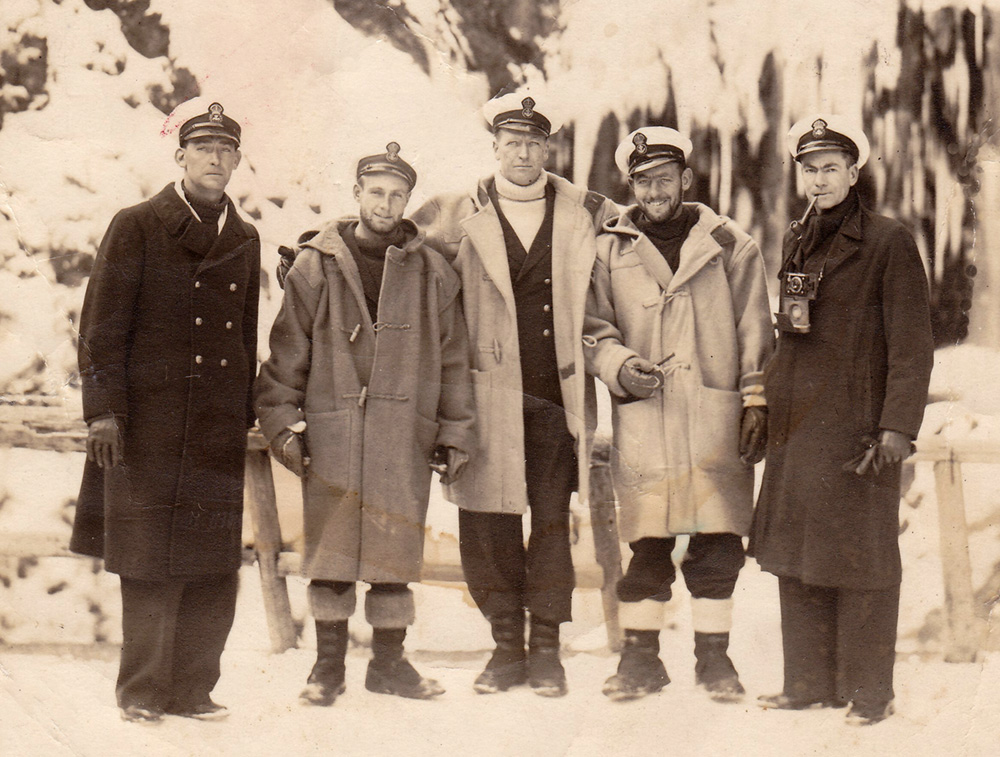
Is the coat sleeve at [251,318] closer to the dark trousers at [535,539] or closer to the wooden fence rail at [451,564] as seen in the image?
the wooden fence rail at [451,564]

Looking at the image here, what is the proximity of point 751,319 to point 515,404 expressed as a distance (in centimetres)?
70

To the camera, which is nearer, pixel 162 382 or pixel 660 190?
pixel 162 382

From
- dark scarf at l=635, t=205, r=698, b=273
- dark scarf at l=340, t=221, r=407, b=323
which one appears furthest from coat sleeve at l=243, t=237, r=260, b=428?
dark scarf at l=635, t=205, r=698, b=273

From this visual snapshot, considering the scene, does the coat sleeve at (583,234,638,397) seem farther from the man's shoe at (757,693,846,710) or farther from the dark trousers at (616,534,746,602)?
the man's shoe at (757,693,846,710)

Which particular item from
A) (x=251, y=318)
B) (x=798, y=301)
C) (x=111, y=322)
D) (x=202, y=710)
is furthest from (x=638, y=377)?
(x=202, y=710)

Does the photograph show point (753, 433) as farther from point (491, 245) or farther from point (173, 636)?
point (173, 636)

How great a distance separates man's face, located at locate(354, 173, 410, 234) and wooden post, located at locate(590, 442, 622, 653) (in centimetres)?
86

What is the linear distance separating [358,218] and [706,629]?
1505 mm

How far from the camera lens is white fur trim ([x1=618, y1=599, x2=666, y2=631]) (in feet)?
9.18

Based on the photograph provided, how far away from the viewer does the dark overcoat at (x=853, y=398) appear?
103 inches

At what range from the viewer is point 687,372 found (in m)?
2.77

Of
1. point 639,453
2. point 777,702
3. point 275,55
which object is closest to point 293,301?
point 275,55

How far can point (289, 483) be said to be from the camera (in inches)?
113

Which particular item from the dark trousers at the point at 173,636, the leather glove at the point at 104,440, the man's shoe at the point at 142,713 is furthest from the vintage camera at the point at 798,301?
the man's shoe at the point at 142,713
